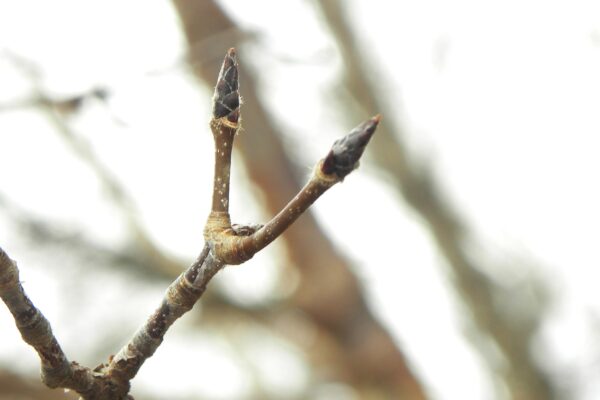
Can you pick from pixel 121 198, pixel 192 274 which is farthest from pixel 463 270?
pixel 192 274

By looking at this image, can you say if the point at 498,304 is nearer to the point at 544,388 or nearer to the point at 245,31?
the point at 544,388

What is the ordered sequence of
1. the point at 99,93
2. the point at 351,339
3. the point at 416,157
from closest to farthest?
the point at 99,93 → the point at 351,339 → the point at 416,157

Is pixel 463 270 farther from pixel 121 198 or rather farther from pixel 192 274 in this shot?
pixel 192 274

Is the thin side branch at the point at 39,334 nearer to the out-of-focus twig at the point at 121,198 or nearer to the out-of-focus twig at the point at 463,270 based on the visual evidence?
the out-of-focus twig at the point at 121,198

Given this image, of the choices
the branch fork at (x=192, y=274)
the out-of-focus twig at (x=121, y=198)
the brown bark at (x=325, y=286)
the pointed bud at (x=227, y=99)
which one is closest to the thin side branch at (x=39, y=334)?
the branch fork at (x=192, y=274)

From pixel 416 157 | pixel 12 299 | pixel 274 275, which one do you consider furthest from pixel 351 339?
pixel 12 299

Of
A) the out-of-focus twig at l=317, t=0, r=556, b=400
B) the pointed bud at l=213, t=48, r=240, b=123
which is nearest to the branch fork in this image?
the pointed bud at l=213, t=48, r=240, b=123

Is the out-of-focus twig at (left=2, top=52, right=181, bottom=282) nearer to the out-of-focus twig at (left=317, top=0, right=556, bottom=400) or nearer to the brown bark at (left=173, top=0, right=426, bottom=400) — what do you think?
the brown bark at (left=173, top=0, right=426, bottom=400)
